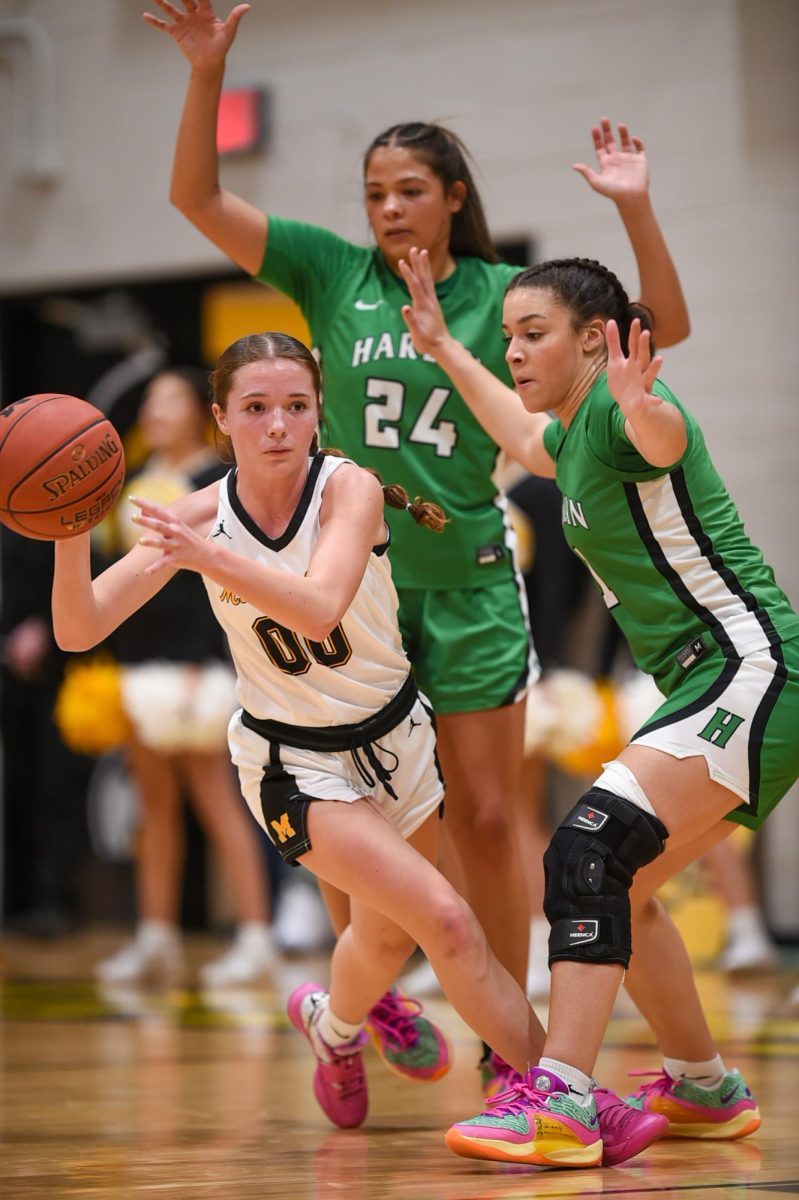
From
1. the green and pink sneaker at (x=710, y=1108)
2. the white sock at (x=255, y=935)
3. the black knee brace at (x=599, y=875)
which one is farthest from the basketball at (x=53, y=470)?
the white sock at (x=255, y=935)

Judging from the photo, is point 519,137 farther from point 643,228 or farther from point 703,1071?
point 703,1071

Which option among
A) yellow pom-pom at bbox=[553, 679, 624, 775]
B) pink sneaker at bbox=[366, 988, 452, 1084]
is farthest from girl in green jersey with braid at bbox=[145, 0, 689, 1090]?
yellow pom-pom at bbox=[553, 679, 624, 775]

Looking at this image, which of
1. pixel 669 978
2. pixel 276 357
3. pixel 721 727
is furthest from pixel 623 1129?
pixel 276 357

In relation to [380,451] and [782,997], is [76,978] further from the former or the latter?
[380,451]

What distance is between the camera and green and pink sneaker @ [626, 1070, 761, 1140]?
10.2 ft

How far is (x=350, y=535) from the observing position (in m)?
2.88

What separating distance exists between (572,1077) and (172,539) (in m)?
1.07

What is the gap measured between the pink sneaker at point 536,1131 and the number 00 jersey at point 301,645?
733 millimetres

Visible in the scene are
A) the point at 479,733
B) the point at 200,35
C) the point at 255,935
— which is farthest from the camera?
the point at 255,935

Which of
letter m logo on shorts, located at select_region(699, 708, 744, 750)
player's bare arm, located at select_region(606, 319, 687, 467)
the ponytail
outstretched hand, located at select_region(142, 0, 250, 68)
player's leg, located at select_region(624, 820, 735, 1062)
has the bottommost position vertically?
player's leg, located at select_region(624, 820, 735, 1062)

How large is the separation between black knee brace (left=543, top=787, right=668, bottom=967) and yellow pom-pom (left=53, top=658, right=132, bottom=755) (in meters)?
3.81

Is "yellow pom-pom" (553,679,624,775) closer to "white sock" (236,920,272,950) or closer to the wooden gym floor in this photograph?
the wooden gym floor

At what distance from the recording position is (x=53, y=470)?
2.82 metres

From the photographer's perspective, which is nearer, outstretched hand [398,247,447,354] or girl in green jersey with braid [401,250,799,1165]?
girl in green jersey with braid [401,250,799,1165]
